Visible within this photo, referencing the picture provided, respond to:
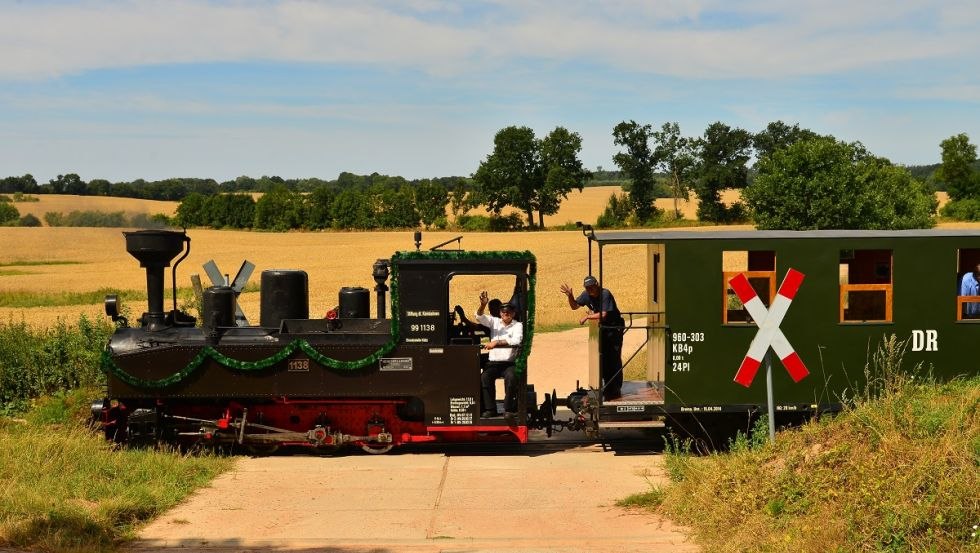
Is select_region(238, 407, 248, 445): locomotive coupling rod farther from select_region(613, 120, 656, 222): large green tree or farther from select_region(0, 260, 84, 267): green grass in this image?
select_region(613, 120, 656, 222): large green tree

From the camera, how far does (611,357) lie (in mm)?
13672

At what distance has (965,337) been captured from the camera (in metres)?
13.2

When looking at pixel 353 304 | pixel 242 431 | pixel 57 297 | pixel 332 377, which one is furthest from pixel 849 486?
pixel 57 297

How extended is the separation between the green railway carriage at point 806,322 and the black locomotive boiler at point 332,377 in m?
1.67

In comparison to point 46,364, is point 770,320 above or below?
above

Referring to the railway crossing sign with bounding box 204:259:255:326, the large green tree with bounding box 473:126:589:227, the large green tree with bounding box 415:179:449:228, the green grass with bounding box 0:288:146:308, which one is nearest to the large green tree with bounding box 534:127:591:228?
the large green tree with bounding box 473:126:589:227

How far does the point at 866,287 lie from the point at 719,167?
74.9m

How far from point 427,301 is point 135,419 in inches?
160

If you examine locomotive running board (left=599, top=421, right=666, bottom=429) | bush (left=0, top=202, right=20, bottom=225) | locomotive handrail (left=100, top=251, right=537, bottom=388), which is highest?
bush (left=0, top=202, right=20, bottom=225)

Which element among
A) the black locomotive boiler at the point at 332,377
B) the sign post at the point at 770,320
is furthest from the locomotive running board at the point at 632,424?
the sign post at the point at 770,320

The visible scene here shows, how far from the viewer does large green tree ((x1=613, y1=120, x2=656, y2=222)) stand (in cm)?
8825

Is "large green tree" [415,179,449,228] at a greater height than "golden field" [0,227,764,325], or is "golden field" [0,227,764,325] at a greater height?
"large green tree" [415,179,449,228]

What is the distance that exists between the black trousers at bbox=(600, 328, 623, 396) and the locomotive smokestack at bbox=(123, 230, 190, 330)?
575 cm

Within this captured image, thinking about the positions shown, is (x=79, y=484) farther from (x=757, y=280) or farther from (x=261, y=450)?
(x=757, y=280)
